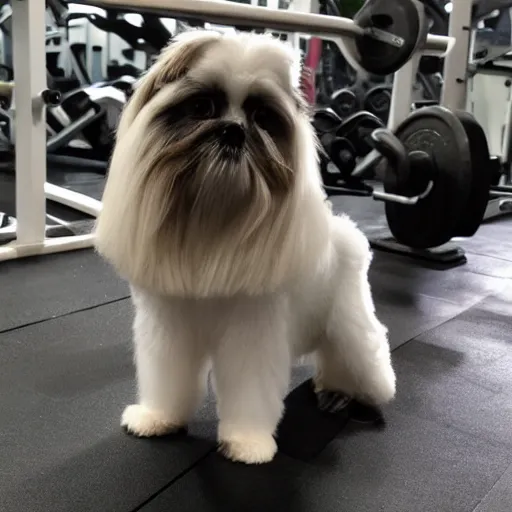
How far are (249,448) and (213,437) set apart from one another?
15 cm

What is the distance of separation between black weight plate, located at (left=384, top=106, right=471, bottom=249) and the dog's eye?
6.35 ft

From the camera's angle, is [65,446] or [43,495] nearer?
[43,495]

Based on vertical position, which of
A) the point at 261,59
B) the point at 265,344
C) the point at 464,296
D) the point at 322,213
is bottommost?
the point at 464,296

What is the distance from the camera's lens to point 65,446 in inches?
50.9

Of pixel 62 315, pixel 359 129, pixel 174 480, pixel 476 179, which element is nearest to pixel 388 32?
pixel 476 179

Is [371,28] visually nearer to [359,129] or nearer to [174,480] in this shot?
[359,129]

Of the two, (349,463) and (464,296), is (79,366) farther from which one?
(464,296)

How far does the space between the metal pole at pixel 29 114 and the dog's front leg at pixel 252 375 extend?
177 centimetres

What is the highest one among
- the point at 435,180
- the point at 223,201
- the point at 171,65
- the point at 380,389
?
the point at 171,65

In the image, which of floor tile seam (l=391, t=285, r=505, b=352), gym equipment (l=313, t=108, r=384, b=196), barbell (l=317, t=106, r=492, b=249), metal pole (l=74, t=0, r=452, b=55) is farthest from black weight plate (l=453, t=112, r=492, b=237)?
gym equipment (l=313, t=108, r=384, b=196)

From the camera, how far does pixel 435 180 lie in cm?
285

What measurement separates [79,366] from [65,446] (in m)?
0.41

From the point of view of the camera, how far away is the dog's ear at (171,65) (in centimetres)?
100

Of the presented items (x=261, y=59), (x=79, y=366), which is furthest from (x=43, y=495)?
(x=261, y=59)
